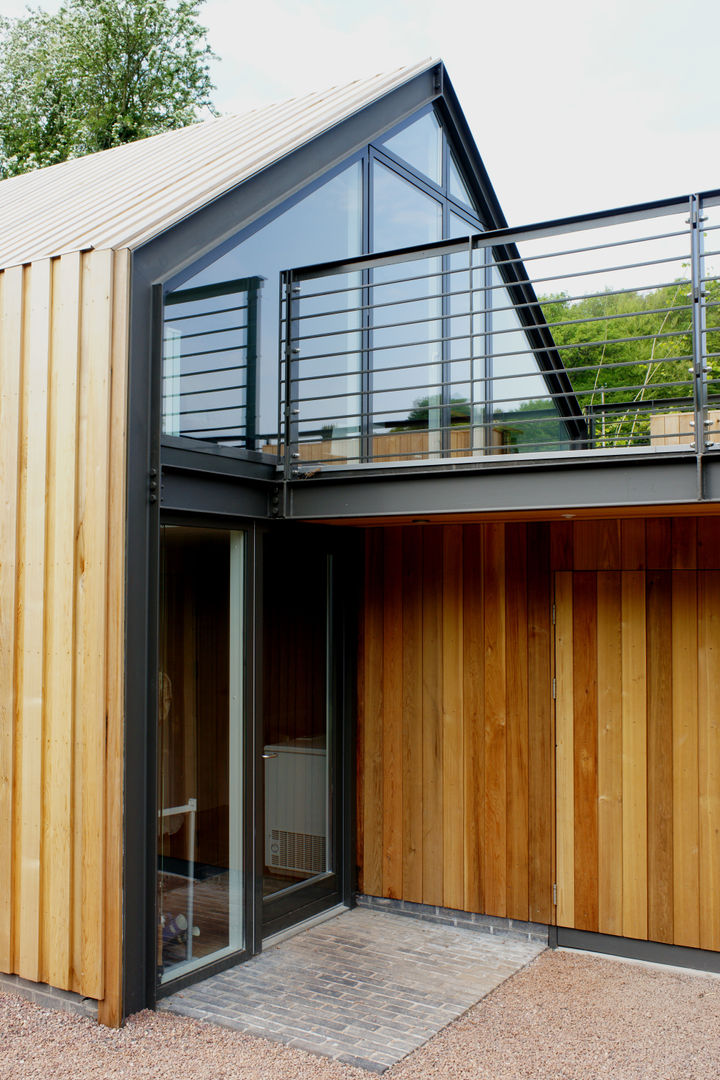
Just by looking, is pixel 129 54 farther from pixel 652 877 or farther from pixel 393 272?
pixel 652 877

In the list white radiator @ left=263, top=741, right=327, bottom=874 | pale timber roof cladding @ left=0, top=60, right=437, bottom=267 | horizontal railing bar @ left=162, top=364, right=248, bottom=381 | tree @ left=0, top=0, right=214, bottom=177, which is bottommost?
white radiator @ left=263, top=741, right=327, bottom=874

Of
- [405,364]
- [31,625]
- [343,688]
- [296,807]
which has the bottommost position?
[296,807]

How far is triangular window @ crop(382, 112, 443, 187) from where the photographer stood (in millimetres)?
6863

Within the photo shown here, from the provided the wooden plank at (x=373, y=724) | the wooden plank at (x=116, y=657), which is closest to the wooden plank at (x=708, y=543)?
the wooden plank at (x=373, y=724)

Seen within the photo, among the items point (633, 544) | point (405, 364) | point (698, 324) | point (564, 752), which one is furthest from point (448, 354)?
point (564, 752)

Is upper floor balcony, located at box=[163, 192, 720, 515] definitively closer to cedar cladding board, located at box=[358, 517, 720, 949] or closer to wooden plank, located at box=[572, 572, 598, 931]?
cedar cladding board, located at box=[358, 517, 720, 949]

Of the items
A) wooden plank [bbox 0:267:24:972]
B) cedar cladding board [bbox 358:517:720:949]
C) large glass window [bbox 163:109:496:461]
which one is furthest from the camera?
cedar cladding board [bbox 358:517:720:949]

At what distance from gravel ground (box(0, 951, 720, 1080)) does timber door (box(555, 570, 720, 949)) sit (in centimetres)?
53

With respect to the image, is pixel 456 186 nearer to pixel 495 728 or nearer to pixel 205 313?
pixel 205 313

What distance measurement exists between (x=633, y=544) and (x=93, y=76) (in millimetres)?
16864

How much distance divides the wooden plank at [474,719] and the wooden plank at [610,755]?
0.70 metres

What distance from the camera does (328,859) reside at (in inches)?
231

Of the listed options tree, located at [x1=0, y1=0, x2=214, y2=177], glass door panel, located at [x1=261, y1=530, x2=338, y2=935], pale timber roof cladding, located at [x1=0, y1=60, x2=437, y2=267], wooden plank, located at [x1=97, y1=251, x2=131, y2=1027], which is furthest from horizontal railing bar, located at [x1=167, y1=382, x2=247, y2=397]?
tree, located at [x1=0, y1=0, x2=214, y2=177]

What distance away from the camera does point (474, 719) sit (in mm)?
5660
